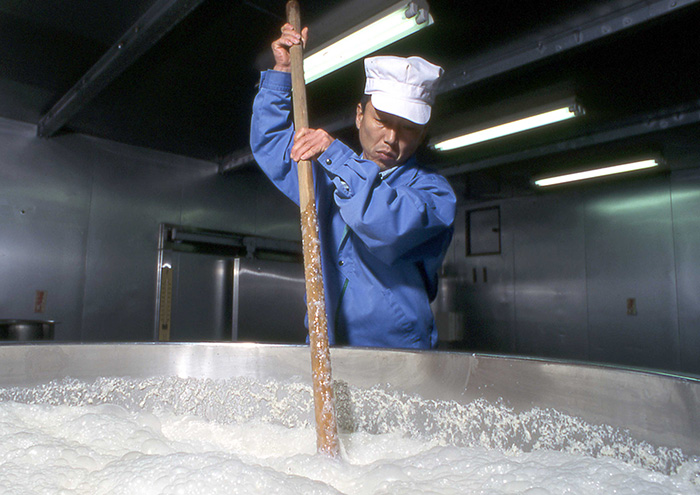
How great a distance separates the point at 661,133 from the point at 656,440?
3.41 m

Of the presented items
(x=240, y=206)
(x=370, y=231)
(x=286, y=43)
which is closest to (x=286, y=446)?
(x=370, y=231)

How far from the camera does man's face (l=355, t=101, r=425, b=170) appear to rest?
3.63 ft

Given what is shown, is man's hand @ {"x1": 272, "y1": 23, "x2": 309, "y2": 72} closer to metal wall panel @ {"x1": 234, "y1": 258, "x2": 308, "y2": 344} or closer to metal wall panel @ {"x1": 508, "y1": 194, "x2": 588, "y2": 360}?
metal wall panel @ {"x1": 234, "y1": 258, "x2": 308, "y2": 344}

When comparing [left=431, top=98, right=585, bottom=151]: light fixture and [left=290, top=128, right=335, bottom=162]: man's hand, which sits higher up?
[left=431, top=98, right=585, bottom=151]: light fixture

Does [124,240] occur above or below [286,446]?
above

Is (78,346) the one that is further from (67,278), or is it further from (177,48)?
(67,278)

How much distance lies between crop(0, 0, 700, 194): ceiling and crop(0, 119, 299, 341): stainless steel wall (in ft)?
0.70

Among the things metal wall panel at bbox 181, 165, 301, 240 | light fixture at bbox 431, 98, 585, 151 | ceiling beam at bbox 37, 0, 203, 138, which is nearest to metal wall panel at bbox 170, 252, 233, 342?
metal wall panel at bbox 181, 165, 301, 240

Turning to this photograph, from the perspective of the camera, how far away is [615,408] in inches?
23.6

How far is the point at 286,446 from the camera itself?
2.67 feet

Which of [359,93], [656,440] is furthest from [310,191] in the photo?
[359,93]

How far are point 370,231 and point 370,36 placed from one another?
1.39 metres

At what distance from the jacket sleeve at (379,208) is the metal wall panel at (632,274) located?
3.90 meters

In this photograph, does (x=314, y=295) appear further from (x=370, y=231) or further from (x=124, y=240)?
(x=124, y=240)
